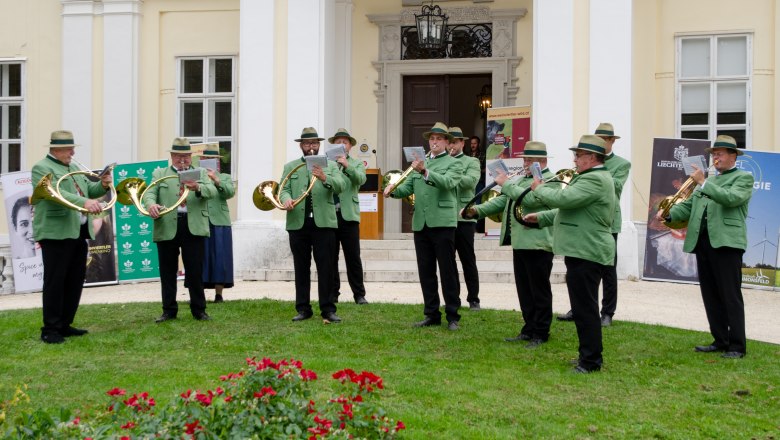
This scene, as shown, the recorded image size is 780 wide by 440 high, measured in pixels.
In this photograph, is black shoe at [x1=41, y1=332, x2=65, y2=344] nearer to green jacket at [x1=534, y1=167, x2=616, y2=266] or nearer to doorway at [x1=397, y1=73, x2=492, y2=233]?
green jacket at [x1=534, y1=167, x2=616, y2=266]

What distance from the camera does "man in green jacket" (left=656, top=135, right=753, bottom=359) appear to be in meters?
7.66

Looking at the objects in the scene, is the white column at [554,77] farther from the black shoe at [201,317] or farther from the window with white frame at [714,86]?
the black shoe at [201,317]

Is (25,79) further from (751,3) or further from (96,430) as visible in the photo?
(96,430)

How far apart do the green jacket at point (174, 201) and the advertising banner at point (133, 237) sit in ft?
14.7

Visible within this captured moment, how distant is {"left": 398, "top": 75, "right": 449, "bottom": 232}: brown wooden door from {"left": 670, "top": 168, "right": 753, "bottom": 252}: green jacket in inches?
358

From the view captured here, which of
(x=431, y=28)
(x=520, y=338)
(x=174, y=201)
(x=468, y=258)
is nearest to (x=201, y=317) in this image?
(x=174, y=201)

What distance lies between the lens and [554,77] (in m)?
13.9

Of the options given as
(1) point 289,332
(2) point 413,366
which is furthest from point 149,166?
(2) point 413,366

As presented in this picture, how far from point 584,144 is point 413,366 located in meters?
2.15

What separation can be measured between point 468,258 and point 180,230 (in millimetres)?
3153

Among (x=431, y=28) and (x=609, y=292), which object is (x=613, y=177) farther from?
(x=431, y=28)

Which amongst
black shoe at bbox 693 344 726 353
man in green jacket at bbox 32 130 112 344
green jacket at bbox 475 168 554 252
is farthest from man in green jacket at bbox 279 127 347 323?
black shoe at bbox 693 344 726 353

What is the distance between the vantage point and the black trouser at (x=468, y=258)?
33.5 ft

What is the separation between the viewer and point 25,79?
663 inches
